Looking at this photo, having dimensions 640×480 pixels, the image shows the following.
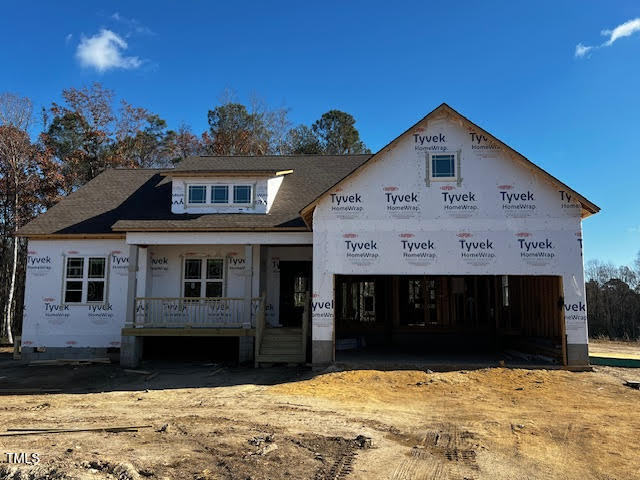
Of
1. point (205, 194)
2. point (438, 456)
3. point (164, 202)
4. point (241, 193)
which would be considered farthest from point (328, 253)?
point (438, 456)

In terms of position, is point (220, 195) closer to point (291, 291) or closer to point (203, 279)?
point (203, 279)

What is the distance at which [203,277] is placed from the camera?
675 inches

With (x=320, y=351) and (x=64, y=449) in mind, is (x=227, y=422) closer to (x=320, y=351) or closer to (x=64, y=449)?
(x=64, y=449)

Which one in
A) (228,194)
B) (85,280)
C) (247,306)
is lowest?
(247,306)

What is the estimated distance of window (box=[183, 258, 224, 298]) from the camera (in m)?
17.1

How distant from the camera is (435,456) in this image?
6.53 metres

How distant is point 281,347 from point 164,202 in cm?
764

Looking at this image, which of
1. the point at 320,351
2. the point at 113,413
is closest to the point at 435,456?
the point at 113,413

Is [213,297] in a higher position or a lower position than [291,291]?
lower

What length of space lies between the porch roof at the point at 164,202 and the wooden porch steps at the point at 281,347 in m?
3.35

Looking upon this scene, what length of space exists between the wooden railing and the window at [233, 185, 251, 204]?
3.67 m

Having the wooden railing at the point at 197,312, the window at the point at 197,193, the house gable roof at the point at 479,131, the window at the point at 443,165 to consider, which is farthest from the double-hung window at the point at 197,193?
the window at the point at 443,165

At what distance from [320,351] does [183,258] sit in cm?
658

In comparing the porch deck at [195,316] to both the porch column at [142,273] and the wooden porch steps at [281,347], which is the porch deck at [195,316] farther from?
the wooden porch steps at [281,347]
